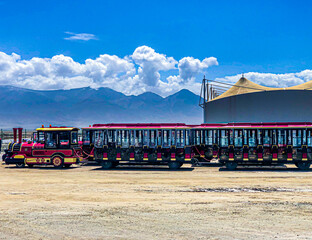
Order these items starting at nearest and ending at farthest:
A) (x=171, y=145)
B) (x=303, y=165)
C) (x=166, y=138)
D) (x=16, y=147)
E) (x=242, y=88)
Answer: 1. (x=303, y=165)
2. (x=171, y=145)
3. (x=166, y=138)
4. (x=16, y=147)
5. (x=242, y=88)

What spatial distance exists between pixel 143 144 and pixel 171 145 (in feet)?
6.04

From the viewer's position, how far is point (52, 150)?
86.0 feet

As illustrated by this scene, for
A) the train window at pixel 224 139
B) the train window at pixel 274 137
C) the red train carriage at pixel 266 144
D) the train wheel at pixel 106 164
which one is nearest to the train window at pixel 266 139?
the red train carriage at pixel 266 144

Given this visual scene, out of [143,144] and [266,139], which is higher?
[266,139]

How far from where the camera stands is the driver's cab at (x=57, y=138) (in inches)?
1024

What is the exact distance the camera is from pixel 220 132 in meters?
26.1

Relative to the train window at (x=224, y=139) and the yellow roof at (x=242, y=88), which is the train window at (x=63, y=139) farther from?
the yellow roof at (x=242, y=88)

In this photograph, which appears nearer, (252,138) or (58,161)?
(252,138)

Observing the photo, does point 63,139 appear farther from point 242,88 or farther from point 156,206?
point 242,88

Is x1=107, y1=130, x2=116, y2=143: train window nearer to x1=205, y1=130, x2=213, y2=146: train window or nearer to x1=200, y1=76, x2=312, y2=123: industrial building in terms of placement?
x1=205, y1=130, x2=213, y2=146: train window


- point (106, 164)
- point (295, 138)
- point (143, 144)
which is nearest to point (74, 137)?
point (106, 164)

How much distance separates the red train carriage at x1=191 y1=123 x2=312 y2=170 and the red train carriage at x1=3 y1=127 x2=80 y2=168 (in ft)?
31.0

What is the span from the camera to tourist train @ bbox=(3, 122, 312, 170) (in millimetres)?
24781

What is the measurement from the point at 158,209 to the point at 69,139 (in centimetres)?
1462
